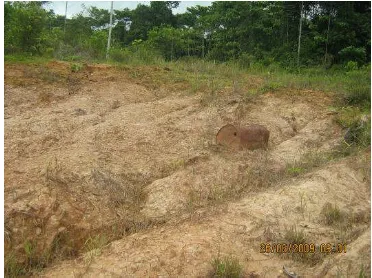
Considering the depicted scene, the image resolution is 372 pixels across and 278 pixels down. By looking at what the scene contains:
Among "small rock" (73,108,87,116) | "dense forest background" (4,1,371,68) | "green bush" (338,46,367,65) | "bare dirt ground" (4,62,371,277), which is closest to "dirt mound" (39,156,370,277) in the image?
"bare dirt ground" (4,62,371,277)

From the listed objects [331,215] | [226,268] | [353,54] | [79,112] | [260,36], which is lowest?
[226,268]

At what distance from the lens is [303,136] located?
236 inches

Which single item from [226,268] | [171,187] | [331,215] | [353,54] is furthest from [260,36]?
[226,268]

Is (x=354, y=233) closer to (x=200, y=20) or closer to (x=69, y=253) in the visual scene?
(x=69, y=253)

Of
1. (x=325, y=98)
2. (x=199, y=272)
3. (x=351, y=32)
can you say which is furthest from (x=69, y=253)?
(x=351, y=32)

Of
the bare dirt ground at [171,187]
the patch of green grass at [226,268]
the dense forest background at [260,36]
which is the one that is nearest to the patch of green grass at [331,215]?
the bare dirt ground at [171,187]

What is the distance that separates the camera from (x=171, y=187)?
15.4ft

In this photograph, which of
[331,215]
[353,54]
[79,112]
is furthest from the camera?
[353,54]

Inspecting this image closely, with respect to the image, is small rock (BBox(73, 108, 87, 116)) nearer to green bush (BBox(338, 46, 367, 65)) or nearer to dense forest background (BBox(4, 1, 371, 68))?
dense forest background (BBox(4, 1, 371, 68))

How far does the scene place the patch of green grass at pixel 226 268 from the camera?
3.21m

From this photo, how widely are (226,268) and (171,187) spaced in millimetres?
1593

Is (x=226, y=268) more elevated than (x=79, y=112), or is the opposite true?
(x=79, y=112)

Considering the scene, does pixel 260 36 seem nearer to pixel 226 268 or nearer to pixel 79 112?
pixel 79 112

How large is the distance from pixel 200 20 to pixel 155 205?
40.9 ft
